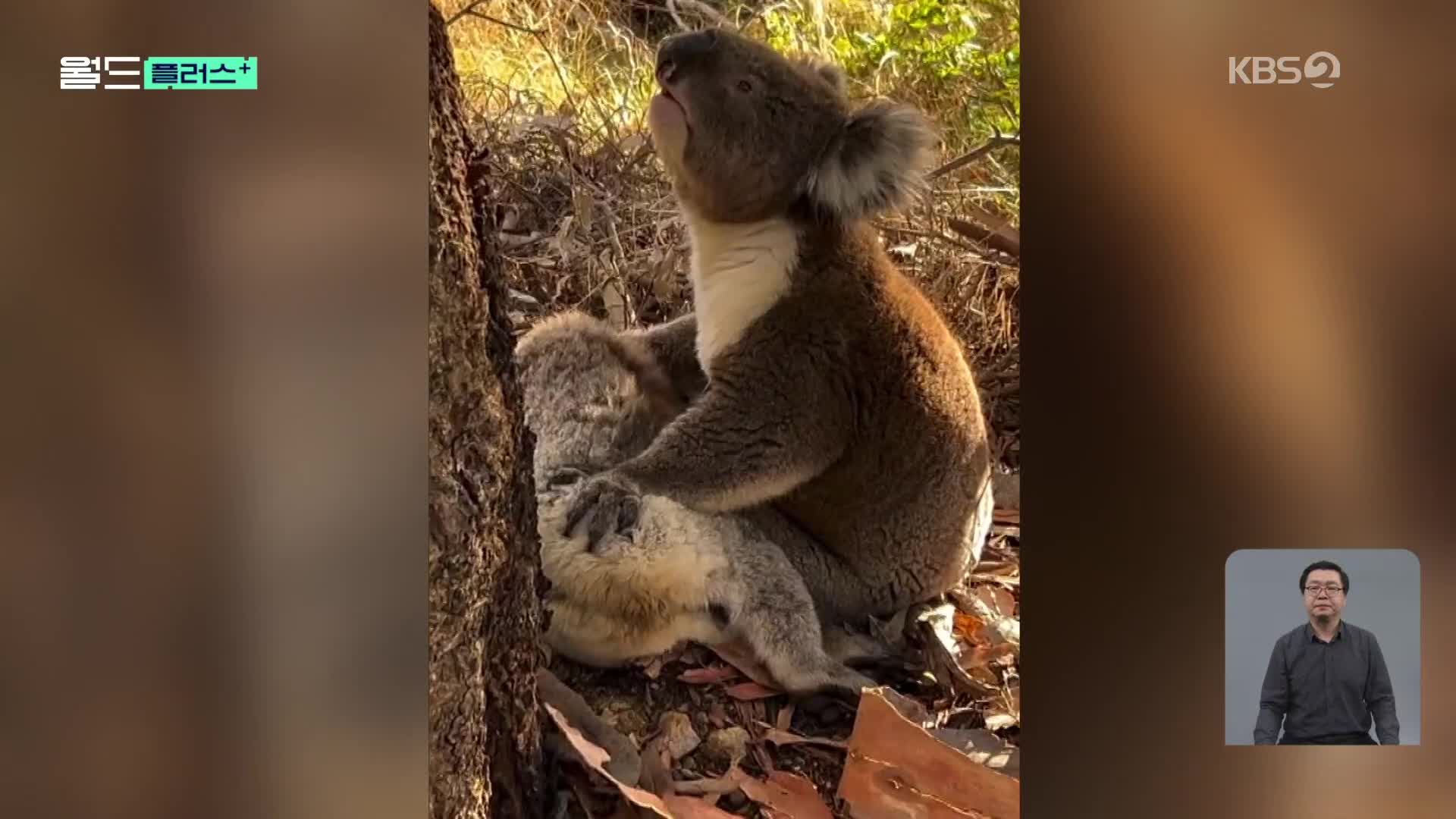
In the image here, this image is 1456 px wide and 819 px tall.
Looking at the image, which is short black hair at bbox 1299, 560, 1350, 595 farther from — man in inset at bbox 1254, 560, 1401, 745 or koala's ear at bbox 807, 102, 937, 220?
koala's ear at bbox 807, 102, 937, 220

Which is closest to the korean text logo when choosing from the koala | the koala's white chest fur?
the koala

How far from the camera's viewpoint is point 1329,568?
2.36 m

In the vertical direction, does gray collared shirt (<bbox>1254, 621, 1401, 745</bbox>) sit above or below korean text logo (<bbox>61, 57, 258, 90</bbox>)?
below

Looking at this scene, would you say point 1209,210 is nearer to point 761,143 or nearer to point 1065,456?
point 1065,456

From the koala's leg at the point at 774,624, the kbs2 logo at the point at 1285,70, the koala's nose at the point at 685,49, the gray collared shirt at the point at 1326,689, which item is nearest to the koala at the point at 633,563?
the koala's leg at the point at 774,624

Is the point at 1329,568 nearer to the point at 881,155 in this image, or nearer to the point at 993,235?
the point at 993,235

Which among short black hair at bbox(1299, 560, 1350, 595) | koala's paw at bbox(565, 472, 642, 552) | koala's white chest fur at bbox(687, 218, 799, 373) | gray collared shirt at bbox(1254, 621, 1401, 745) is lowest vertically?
gray collared shirt at bbox(1254, 621, 1401, 745)

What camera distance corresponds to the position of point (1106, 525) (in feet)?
7.75

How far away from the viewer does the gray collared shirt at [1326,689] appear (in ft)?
7.80

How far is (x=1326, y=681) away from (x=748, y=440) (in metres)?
1.25

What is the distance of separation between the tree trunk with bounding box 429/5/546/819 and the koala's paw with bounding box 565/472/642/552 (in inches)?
4.3

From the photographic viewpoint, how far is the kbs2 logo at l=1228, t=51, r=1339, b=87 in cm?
235

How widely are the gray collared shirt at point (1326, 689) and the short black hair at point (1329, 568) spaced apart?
83mm

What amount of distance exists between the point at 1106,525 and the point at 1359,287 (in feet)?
2.24
